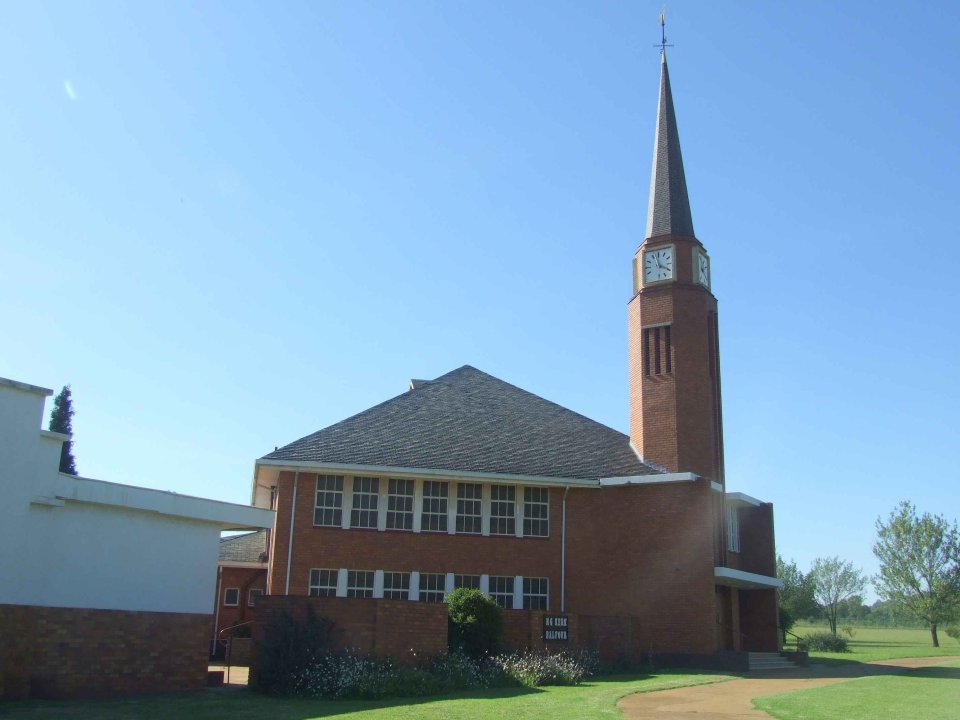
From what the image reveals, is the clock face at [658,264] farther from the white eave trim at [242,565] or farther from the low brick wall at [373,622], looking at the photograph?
the white eave trim at [242,565]

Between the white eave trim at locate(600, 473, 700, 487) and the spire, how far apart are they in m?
8.59

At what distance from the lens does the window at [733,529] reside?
31.1 metres

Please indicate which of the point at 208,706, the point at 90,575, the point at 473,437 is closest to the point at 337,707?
the point at 208,706

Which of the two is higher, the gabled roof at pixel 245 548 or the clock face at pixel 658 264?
the clock face at pixel 658 264

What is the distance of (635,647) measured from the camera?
26219 millimetres

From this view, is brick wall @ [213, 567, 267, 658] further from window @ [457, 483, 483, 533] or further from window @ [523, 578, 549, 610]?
window @ [523, 578, 549, 610]

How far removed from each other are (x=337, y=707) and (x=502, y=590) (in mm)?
13169

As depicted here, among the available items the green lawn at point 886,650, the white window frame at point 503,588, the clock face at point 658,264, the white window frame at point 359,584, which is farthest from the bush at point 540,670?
the green lawn at point 886,650

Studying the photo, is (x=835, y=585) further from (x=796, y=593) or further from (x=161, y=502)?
(x=161, y=502)

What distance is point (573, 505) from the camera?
95.2 ft

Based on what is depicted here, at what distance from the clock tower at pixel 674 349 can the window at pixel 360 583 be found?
30.7ft

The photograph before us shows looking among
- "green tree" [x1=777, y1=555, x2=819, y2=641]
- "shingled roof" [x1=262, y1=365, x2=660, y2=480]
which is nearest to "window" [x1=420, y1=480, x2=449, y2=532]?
"shingled roof" [x1=262, y1=365, x2=660, y2=480]

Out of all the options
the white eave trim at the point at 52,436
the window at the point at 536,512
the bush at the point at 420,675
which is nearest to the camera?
the white eave trim at the point at 52,436

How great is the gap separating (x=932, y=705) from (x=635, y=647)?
10786mm
